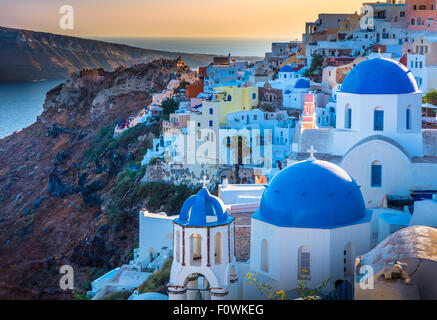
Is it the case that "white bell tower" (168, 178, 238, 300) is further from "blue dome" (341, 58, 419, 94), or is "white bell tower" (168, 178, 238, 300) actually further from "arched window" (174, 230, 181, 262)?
"blue dome" (341, 58, 419, 94)

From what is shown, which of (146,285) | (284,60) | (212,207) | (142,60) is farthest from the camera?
(142,60)

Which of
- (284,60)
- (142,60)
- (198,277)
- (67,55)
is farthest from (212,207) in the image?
(142,60)

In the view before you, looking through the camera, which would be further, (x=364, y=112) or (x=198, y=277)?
(x=364, y=112)

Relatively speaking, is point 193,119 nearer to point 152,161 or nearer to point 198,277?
point 152,161

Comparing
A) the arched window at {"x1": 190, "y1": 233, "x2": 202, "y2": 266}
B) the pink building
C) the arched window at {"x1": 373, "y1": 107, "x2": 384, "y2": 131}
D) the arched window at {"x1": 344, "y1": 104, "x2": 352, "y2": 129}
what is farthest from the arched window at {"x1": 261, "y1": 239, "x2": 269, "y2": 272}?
the pink building

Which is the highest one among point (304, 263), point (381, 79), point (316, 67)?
point (316, 67)

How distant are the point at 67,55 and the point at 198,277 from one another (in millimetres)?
47979

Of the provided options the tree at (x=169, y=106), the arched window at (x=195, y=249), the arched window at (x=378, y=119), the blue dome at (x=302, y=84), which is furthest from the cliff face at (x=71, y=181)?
the arched window at (x=195, y=249)

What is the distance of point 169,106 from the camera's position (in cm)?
4884

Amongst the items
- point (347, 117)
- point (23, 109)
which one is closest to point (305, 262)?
point (347, 117)

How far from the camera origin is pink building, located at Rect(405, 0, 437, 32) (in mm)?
50000

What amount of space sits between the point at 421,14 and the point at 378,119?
111 ft

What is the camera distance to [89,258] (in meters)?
42.5

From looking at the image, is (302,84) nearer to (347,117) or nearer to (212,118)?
(212,118)
